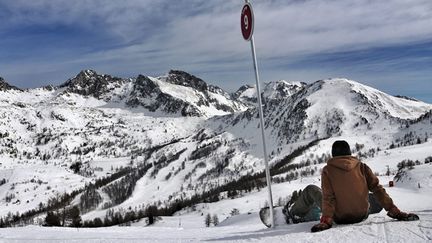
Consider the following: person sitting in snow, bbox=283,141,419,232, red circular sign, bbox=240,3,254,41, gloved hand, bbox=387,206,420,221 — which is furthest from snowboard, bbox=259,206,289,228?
red circular sign, bbox=240,3,254,41

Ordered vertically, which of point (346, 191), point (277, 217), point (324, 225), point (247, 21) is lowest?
point (277, 217)

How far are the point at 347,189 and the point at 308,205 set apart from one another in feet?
14.1

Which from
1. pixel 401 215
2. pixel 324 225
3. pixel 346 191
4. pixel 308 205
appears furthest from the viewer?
pixel 308 205


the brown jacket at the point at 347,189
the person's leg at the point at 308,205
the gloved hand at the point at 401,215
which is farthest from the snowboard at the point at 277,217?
the gloved hand at the point at 401,215

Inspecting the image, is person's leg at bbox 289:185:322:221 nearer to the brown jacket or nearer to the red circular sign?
the brown jacket

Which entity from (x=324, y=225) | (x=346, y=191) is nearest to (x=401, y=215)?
(x=346, y=191)

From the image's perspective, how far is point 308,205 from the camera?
14.3 metres

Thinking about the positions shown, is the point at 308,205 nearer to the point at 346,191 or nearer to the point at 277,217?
the point at 277,217

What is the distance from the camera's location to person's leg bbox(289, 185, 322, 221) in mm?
13641

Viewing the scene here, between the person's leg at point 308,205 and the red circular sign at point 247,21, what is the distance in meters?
4.79

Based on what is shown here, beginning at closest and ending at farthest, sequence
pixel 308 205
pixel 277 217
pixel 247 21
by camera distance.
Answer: pixel 247 21 < pixel 308 205 < pixel 277 217

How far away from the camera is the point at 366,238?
9.16 m

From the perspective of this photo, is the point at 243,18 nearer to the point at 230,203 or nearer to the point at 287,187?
the point at 287,187

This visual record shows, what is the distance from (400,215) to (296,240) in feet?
8.50
